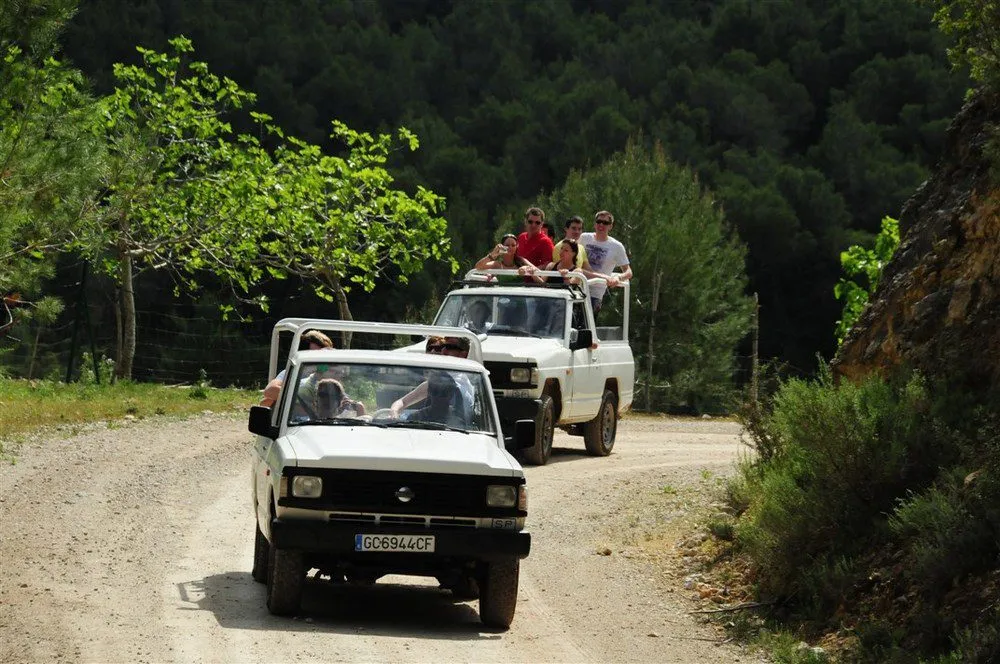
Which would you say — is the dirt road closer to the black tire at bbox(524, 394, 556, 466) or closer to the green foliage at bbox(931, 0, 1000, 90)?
the black tire at bbox(524, 394, 556, 466)

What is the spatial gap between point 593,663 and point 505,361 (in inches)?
341

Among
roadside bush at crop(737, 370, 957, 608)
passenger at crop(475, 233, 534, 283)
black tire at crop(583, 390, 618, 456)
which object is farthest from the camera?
passenger at crop(475, 233, 534, 283)

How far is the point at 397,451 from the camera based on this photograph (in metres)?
10.1

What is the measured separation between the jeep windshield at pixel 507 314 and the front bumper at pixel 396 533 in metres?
9.02

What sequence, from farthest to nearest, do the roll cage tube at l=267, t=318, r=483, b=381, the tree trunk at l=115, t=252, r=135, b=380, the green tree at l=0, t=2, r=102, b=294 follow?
the tree trunk at l=115, t=252, r=135, b=380, the green tree at l=0, t=2, r=102, b=294, the roll cage tube at l=267, t=318, r=483, b=381

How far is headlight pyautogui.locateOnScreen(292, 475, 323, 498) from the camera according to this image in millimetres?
9891

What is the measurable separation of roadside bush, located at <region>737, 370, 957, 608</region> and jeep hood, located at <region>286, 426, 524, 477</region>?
2405 mm

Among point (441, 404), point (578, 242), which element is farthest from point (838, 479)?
point (578, 242)

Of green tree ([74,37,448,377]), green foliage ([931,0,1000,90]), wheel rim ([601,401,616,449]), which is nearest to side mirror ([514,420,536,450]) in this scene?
green foliage ([931,0,1000,90])

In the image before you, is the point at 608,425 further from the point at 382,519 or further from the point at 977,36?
the point at 977,36

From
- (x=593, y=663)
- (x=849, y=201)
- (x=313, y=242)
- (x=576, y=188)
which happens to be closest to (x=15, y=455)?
(x=593, y=663)

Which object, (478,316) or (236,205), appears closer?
(478,316)

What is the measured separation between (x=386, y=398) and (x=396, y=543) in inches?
58.0

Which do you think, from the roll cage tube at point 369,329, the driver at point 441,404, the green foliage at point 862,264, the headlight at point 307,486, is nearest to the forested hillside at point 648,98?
the green foliage at point 862,264
